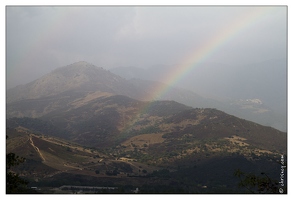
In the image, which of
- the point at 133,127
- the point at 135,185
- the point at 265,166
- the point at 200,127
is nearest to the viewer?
the point at 135,185

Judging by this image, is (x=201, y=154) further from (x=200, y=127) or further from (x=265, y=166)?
(x=200, y=127)

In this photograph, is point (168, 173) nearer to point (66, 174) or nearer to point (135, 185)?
point (135, 185)

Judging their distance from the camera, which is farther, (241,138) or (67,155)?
(241,138)

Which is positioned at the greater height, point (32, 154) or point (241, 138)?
point (241, 138)

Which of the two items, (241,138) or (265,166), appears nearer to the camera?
→ (265,166)

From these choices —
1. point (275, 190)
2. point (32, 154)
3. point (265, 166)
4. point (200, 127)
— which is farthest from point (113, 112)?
point (275, 190)

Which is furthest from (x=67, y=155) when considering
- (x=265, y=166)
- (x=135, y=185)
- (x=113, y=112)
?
(x=113, y=112)

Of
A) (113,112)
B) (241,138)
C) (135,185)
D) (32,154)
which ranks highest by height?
(113,112)

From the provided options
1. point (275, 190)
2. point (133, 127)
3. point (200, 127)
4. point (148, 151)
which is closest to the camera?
point (275, 190)

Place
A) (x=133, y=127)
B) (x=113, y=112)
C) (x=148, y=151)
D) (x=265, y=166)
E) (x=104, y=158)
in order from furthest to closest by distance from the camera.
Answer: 1. (x=113, y=112)
2. (x=133, y=127)
3. (x=148, y=151)
4. (x=104, y=158)
5. (x=265, y=166)
